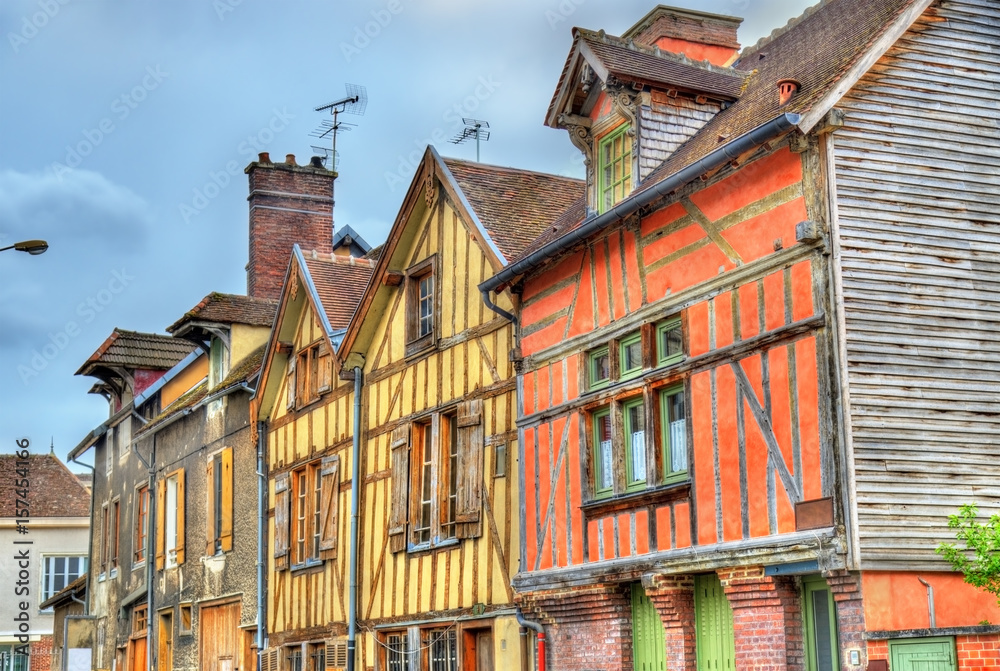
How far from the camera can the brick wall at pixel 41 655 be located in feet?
113

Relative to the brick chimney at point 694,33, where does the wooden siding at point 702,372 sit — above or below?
below

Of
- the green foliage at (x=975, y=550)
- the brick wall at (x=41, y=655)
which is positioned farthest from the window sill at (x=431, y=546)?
the brick wall at (x=41, y=655)

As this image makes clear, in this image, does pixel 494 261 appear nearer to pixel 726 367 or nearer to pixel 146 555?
pixel 726 367

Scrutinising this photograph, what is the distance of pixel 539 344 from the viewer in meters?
13.6

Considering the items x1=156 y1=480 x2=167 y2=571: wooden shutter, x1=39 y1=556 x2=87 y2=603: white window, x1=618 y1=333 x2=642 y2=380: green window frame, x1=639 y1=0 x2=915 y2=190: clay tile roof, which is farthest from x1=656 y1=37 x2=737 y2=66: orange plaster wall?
x1=39 y1=556 x2=87 y2=603: white window

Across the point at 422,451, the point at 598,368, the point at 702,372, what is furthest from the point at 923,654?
the point at 422,451

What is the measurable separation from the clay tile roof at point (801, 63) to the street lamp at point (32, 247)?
5.44 metres

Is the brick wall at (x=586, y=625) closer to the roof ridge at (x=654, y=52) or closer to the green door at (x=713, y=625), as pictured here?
the green door at (x=713, y=625)

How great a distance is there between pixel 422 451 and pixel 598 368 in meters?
3.69

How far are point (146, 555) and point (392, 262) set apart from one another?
380 inches

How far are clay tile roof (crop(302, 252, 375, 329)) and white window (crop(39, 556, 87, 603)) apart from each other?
60.2 feet

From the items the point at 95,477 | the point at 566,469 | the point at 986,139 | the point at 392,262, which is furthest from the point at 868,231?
the point at 95,477

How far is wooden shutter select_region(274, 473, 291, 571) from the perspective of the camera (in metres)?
18.9

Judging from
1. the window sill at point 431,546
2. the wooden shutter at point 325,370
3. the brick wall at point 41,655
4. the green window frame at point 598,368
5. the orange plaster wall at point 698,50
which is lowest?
the brick wall at point 41,655
